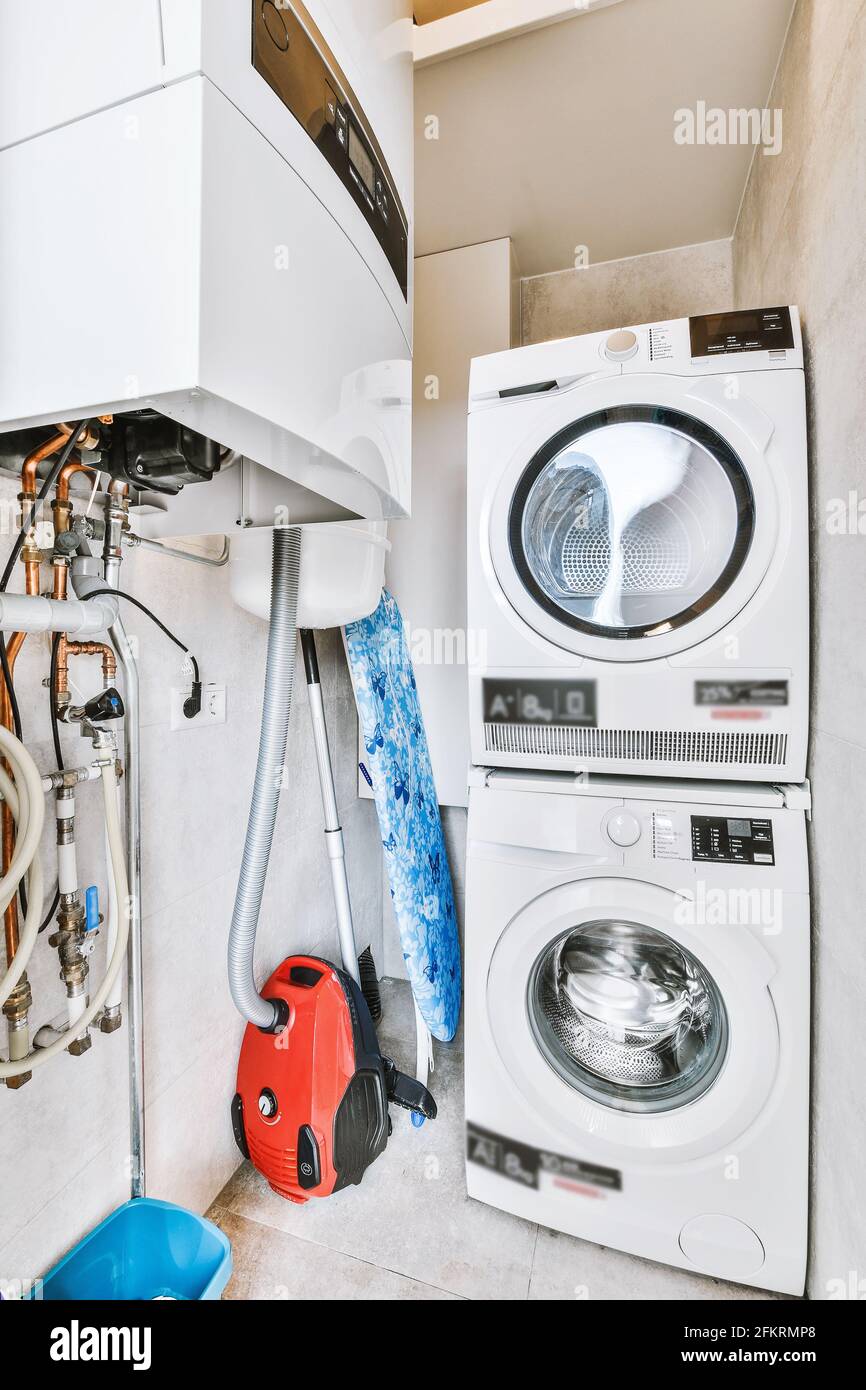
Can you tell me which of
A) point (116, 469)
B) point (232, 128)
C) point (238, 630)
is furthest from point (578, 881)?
point (232, 128)

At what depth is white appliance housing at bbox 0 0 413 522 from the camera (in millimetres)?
450

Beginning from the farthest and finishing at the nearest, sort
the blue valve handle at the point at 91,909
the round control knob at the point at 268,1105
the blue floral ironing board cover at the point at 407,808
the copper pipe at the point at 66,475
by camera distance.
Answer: the blue floral ironing board cover at the point at 407,808
the round control knob at the point at 268,1105
the blue valve handle at the point at 91,909
the copper pipe at the point at 66,475

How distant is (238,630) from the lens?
133 cm

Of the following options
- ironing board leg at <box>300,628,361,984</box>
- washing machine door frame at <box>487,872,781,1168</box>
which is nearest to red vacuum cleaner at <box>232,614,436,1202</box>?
ironing board leg at <box>300,628,361,984</box>

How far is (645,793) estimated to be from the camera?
3.80 feet

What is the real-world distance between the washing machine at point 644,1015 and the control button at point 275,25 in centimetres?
110

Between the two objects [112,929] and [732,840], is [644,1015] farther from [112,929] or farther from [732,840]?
[112,929]

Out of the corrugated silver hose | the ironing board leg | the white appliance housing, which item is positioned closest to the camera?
the white appliance housing

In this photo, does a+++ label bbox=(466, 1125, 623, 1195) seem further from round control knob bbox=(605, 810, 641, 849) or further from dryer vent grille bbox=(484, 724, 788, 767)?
dryer vent grille bbox=(484, 724, 788, 767)

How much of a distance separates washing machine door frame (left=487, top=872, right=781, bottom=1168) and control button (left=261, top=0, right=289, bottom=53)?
48.1 inches

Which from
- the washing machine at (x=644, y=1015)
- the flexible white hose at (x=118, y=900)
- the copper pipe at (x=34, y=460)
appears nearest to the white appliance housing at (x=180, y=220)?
the copper pipe at (x=34, y=460)

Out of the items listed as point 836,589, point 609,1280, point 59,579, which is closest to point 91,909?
point 59,579

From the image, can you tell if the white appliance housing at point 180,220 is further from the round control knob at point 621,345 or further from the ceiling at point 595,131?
the ceiling at point 595,131

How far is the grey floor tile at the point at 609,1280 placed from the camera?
1.12 metres
